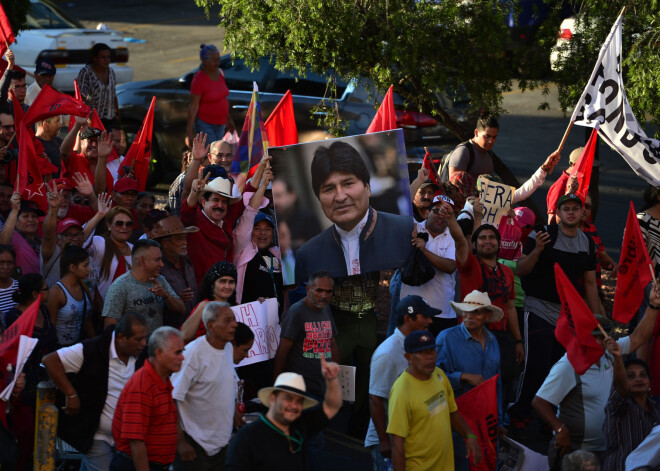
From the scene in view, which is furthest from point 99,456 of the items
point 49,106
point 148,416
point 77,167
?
point 49,106

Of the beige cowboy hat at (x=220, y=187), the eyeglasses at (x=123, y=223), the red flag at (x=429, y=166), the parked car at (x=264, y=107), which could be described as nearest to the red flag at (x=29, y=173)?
the eyeglasses at (x=123, y=223)

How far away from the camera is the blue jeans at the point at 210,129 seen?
12.7 m

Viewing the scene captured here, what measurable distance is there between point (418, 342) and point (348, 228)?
200 cm

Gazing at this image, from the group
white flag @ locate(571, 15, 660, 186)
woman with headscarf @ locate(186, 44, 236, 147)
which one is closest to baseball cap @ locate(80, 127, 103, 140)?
woman with headscarf @ locate(186, 44, 236, 147)

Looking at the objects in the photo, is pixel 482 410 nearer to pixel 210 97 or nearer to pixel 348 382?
pixel 348 382

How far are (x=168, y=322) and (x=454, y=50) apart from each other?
4496 mm

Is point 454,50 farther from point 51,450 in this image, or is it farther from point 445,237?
point 51,450

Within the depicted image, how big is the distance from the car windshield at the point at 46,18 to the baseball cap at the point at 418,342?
13749mm

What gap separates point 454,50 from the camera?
10.4m

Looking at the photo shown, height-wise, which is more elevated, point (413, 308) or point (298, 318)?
point (413, 308)

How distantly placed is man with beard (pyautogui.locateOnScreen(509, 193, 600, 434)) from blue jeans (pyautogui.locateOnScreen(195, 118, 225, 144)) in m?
5.20

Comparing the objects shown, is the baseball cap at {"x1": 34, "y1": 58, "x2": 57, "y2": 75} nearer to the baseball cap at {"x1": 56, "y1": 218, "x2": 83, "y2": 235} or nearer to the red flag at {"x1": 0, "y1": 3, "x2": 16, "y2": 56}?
the red flag at {"x1": 0, "y1": 3, "x2": 16, "y2": 56}

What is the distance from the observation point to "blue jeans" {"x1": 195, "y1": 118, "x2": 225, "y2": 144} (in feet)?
41.6

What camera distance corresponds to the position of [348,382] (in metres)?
7.79
